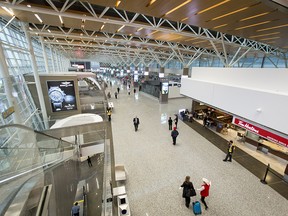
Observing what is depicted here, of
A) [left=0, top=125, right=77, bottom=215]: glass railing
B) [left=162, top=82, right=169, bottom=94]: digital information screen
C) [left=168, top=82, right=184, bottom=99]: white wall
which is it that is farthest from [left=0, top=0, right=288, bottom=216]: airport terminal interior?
[left=168, top=82, right=184, bottom=99]: white wall

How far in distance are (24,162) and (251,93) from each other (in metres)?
9.47

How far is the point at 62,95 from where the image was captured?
1057cm

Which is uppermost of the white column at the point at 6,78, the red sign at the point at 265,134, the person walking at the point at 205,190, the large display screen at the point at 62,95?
the white column at the point at 6,78

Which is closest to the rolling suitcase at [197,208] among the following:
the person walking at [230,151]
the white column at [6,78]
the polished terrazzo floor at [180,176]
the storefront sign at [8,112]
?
the polished terrazzo floor at [180,176]

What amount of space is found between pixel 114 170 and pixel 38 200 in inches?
114

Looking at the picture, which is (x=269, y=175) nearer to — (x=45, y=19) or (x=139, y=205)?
(x=139, y=205)

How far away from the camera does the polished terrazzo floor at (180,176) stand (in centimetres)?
518

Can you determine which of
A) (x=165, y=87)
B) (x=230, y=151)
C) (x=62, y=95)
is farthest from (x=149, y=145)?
(x=165, y=87)

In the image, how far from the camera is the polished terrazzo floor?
5.18 meters

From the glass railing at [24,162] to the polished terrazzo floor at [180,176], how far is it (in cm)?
307

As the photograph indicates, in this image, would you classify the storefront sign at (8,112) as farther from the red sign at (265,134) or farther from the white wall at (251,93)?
the red sign at (265,134)

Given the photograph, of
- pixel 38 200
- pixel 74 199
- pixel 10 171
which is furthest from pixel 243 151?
pixel 10 171

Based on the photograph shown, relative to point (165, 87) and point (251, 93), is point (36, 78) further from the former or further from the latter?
point (165, 87)

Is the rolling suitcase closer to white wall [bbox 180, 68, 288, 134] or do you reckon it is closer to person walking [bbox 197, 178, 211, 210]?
person walking [bbox 197, 178, 211, 210]
